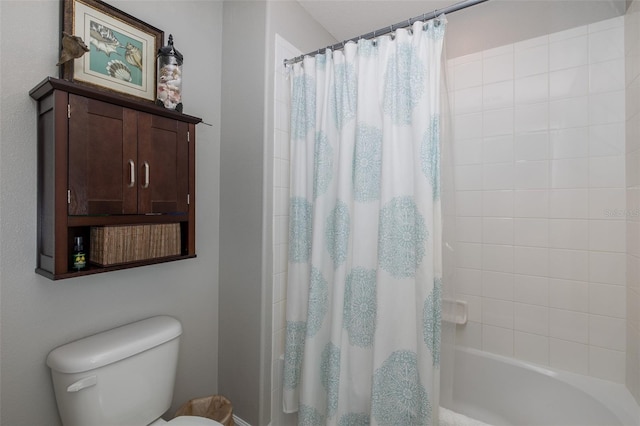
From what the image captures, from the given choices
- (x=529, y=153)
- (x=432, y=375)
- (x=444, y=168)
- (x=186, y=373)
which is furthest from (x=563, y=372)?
(x=186, y=373)

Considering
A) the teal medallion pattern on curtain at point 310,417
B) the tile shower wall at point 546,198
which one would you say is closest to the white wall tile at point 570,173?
the tile shower wall at point 546,198

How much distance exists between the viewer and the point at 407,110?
47.1 inches

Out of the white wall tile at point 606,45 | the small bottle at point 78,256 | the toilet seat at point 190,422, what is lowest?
the toilet seat at point 190,422

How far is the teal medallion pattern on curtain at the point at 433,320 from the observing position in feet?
3.75

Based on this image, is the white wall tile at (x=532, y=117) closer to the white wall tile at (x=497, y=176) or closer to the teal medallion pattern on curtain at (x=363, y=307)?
the white wall tile at (x=497, y=176)

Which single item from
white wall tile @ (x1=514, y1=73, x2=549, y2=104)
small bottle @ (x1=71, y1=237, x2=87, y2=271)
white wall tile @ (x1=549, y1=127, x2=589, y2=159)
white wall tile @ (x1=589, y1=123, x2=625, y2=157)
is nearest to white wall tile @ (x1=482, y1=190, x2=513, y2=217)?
white wall tile @ (x1=549, y1=127, x2=589, y2=159)

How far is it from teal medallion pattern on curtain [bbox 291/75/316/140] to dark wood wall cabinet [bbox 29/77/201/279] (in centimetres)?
50

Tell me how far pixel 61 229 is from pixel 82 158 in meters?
0.26

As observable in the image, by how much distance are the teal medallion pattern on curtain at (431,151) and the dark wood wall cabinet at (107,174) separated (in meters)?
1.05

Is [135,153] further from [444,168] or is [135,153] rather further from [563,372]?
[563,372]

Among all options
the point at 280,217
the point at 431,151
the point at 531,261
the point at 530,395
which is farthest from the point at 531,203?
the point at 280,217

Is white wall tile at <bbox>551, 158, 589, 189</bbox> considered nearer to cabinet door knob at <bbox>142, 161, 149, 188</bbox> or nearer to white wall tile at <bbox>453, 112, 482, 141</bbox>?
white wall tile at <bbox>453, 112, 482, 141</bbox>

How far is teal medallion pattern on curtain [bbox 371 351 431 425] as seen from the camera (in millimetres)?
1159

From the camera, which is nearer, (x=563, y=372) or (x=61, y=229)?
(x=61, y=229)
